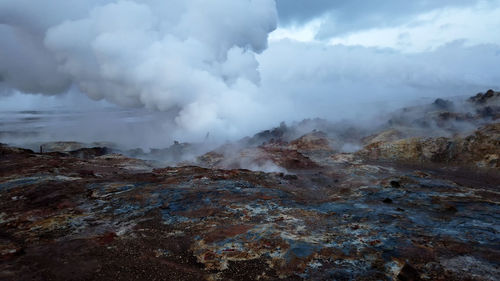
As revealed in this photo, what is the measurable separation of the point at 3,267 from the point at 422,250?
37.5 feet

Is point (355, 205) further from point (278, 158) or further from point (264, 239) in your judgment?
point (278, 158)

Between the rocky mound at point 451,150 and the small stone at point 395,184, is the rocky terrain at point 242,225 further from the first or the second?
the rocky mound at point 451,150

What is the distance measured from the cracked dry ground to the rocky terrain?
0.14 ft

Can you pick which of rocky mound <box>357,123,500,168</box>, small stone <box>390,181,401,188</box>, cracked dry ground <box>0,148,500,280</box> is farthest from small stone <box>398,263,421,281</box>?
rocky mound <box>357,123,500,168</box>

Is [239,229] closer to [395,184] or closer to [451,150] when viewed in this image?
[395,184]

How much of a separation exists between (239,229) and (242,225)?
42 cm

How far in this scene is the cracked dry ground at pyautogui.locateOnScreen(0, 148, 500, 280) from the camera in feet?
24.4

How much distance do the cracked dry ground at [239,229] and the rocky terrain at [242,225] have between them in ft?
0.14

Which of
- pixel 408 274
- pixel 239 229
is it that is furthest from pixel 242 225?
pixel 408 274

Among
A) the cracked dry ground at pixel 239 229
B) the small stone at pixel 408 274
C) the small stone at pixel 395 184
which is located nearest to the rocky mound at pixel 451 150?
the cracked dry ground at pixel 239 229

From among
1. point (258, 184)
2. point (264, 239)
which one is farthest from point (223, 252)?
point (258, 184)

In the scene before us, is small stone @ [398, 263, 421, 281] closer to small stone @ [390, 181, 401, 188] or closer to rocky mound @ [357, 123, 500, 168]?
small stone @ [390, 181, 401, 188]

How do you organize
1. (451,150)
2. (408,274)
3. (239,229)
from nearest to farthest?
(408,274)
(239,229)
(451,150)

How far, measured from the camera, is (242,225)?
1016 centimetres
